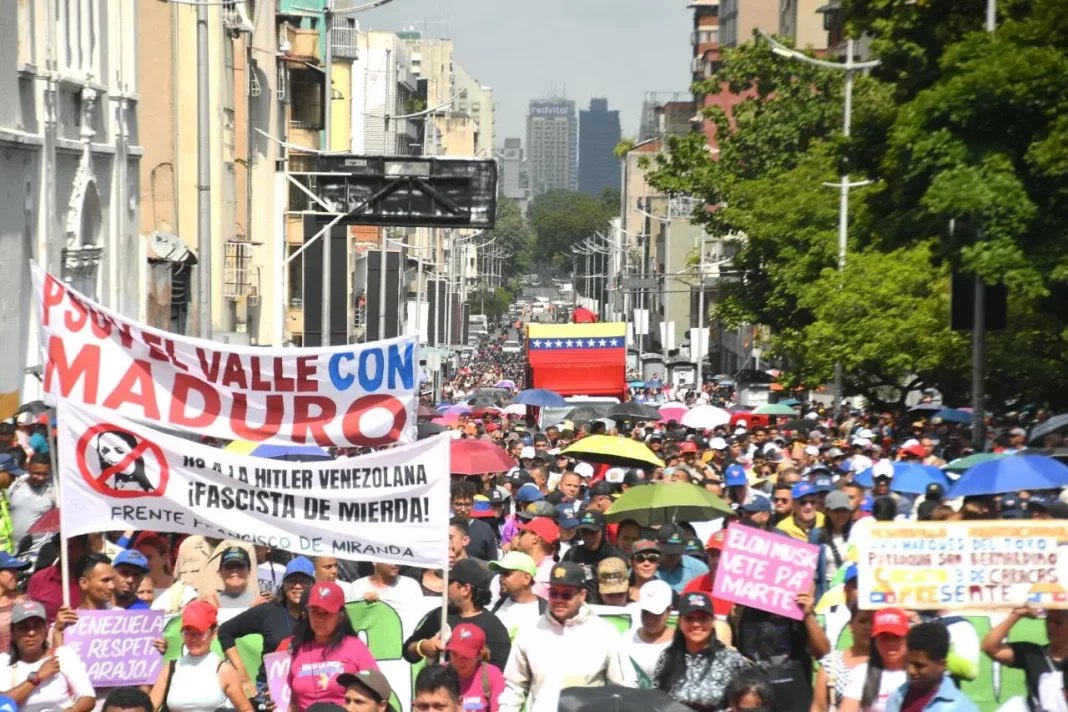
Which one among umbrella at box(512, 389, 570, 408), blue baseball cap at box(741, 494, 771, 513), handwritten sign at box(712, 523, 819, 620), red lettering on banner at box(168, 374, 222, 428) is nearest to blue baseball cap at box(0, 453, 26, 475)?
red lettering on banner at box(168, 374, 222, 428)

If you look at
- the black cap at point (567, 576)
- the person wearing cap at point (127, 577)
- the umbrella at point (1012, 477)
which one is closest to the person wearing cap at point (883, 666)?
the black cap at point (567, 576)

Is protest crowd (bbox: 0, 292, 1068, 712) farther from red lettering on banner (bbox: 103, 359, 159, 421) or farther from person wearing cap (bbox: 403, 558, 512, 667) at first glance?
red lettering on banner (bbox: 103, 359, 159, 421)

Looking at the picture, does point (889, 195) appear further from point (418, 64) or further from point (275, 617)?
point (418, 64)

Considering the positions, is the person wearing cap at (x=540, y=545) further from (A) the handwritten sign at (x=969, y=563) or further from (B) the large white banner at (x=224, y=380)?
(A) the handwritten sign at (x=969, y=563)

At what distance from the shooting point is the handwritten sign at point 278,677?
9203mm

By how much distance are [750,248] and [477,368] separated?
5749 cm

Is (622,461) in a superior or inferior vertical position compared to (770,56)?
inferior

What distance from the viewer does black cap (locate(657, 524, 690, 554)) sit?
11602mm

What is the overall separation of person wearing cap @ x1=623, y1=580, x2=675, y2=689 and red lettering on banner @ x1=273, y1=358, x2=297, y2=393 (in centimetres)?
266

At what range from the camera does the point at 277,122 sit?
5297 centimetres

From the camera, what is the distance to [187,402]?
1104 cm

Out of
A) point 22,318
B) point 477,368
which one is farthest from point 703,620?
point 477,368

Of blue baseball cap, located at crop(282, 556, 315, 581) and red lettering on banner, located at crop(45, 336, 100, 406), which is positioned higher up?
red lettering on banner, located at crop(45, 336, 100, 406)

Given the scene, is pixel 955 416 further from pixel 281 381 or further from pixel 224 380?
pixel 224 380
